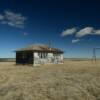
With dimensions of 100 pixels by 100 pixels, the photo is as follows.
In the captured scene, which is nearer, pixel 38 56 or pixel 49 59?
pixel 38 56

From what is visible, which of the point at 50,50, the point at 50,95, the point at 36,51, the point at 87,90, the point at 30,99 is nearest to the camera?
the point at 30,99

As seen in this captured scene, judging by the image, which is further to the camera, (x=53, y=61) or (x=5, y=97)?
(x=53, y=61)

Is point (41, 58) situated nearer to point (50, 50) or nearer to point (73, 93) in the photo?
point (50, 50)

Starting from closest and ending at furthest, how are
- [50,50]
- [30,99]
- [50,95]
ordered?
[30,99], [50,95], [50,50]

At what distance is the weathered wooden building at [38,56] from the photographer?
3831cm

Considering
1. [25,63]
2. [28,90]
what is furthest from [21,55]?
[28,90]

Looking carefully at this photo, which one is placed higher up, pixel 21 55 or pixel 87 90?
pixel 21 55

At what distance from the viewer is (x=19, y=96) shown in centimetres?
1062

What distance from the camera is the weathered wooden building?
38312mm

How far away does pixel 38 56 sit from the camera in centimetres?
3891

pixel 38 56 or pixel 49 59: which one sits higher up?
pixel 38 56

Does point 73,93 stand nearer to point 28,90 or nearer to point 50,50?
point 28,90

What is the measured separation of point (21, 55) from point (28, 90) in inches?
1158

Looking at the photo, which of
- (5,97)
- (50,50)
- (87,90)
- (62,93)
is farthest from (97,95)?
(50,50)
